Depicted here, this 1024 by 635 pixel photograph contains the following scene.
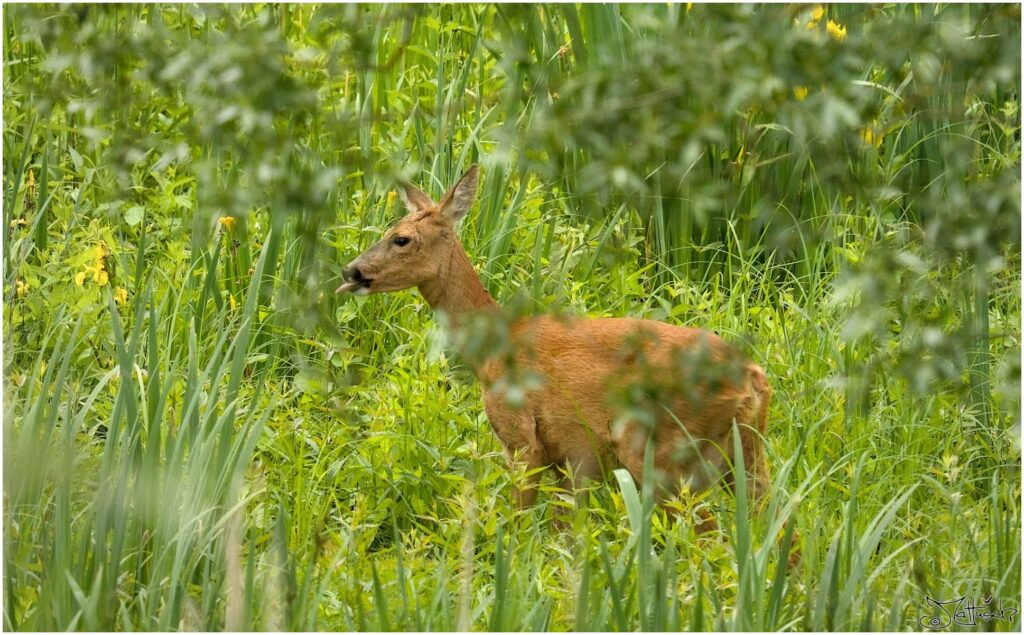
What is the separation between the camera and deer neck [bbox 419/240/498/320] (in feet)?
17.8

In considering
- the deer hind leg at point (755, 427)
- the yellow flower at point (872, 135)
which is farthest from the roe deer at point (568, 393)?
the yellow flower at point (872, 135)

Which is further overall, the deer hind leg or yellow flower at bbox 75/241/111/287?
yellow flower at bbox 75/241/111/287

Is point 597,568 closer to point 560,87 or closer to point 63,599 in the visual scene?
point 63,599

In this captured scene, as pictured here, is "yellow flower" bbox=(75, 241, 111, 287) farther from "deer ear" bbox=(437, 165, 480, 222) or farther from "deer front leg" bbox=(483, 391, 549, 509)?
"deer front leg" bbox=(483, 391, 549, 509)

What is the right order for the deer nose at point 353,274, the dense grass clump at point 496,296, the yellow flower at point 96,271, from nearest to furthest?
1. the dense grass clump at point 496,296
2. the yellow flower at point 96,271
3. the deer nose at point 353,274

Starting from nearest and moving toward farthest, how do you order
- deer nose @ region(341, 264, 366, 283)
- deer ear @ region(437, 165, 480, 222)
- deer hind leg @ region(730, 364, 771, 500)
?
deer hind leg @ region(730, 364, 771, 500) → deer nose @ region(341, 264, 366, 283) → deer ear @ region(437, 165, 480, 222)

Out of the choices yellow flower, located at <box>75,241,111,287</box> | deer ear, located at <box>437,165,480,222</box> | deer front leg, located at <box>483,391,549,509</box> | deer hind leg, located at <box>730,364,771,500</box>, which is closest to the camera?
deer hind leg, located at <box>730,364,771,500</box>

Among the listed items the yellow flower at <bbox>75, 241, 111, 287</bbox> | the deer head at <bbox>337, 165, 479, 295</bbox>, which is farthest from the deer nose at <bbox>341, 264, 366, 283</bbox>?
the yellow flower at <bbox>75, 241, 111, 287</bbox>

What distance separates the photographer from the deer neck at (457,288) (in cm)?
543

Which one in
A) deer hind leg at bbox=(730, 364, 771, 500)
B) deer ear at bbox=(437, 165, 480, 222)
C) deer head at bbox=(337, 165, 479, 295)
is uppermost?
deer ear at bbox=(437, 165, 480, 222)

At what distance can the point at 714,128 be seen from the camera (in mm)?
2381

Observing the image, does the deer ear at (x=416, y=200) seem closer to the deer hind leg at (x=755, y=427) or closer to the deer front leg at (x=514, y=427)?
the deer front leg at (x=514, y=427)

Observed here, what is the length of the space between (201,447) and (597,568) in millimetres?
1105

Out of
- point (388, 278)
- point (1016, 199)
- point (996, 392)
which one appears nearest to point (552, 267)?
point (388, 278)
